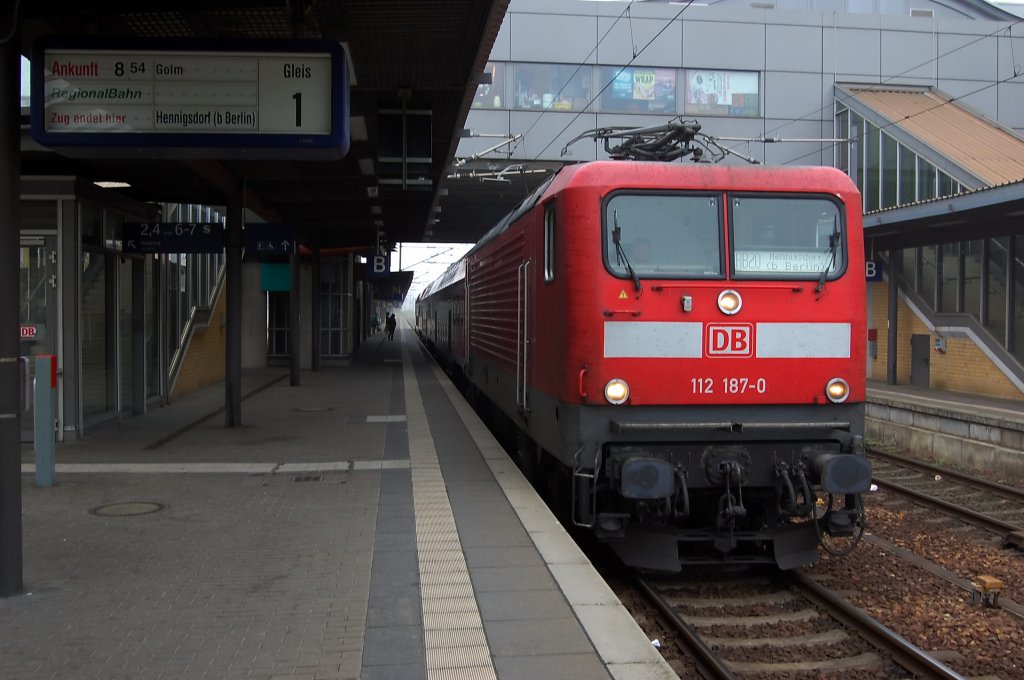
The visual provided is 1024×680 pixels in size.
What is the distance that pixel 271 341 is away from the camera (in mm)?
26672

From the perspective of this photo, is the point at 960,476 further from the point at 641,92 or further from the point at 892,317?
the point at 641,92

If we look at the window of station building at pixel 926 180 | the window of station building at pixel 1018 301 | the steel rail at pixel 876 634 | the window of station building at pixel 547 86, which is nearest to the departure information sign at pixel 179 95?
the steel rail at pixel 876 634

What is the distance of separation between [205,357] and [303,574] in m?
13.7

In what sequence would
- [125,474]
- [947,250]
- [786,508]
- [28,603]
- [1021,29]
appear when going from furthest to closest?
1. [1021,29]
2. [947,250]
3. [125,474]
4. [786,508]
5. [28,603]

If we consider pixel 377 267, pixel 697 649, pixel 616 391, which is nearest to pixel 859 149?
pixel 377 267

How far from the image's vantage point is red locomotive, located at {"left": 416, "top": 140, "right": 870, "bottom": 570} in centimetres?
614

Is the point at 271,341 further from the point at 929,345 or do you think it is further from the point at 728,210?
the point at 728,210

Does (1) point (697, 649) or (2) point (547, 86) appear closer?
(1) point (697, 649)

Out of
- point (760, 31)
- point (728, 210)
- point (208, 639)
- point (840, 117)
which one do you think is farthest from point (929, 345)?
point (208, 639)

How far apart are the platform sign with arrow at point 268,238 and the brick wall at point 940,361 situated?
13.8 m

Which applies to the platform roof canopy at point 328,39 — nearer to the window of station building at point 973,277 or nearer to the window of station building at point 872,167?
the window of station building at point 973,277

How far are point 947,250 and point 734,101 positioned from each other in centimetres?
1044

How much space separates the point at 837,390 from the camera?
6.38 metres

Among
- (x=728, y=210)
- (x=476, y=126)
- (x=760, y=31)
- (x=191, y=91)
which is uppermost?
(x=760, y=31)
